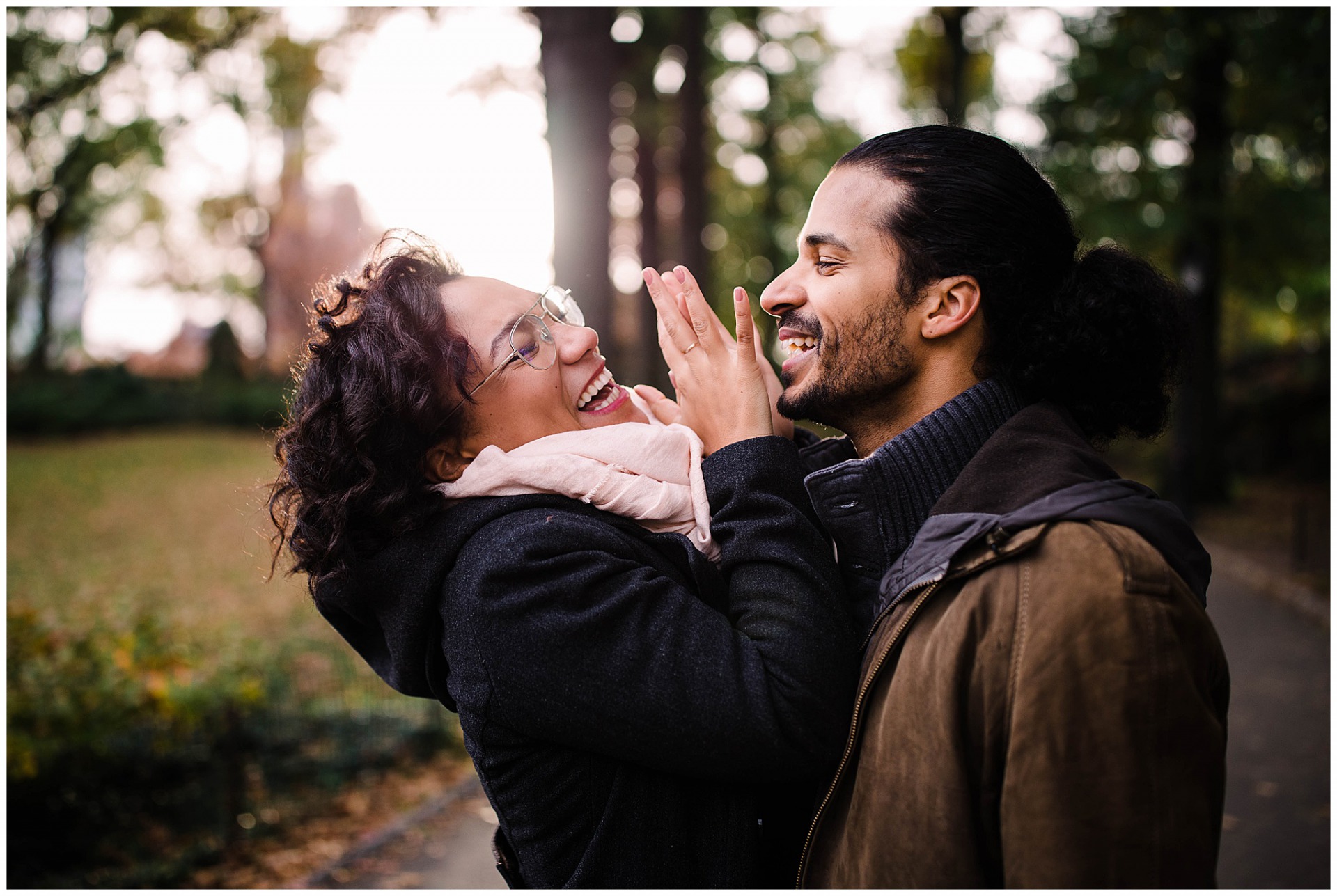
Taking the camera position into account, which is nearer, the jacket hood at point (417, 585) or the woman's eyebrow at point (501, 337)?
the jacket hood at point (417, 585)

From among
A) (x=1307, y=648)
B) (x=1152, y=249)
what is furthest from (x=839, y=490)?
(x=1152, y=249)

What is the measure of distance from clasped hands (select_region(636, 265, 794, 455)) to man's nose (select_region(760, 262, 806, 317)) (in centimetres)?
13

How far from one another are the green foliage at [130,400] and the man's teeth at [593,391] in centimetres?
2212

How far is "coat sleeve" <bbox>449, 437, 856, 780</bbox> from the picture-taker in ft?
5.65

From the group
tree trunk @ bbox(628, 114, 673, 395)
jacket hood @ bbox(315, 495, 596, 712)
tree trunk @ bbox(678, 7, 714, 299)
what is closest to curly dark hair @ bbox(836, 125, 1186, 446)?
jacket hood @ bbox(315, 495, 596, 712)

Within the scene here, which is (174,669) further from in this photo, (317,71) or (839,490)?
(317,71)

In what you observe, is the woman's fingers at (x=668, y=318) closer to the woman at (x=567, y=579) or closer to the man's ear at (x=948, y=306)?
the woman at (x=567, y=579)

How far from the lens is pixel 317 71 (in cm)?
1168

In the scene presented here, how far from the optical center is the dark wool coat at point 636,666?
1735 millimetres

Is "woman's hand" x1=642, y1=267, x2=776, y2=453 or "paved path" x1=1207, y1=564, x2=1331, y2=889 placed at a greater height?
"woman's hand" x1=642, y1=267, x2=776, y2=453

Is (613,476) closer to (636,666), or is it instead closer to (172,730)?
(636,666)

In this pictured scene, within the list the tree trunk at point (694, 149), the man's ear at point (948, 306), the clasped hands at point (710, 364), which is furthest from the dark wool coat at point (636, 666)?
the tree trunk at point (694, 149)

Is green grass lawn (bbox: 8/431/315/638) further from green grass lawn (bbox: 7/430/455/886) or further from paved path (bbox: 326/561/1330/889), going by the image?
paved path (bbox: 326/561/1330/889)

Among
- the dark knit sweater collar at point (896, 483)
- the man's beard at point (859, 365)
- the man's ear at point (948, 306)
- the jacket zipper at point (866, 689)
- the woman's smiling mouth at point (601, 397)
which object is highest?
the man's ear at point (948, 306)
